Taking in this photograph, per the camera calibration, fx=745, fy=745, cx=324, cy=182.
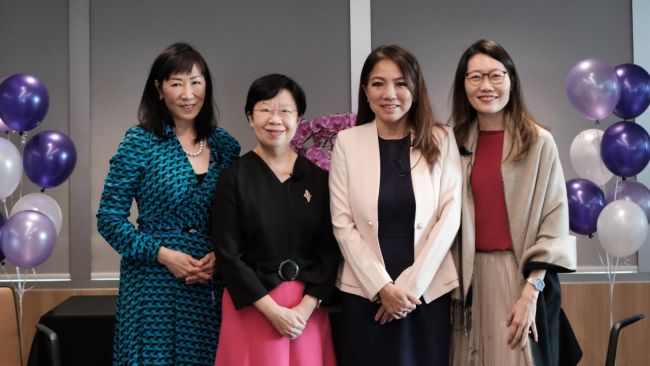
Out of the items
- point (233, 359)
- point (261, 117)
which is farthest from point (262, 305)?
point (261, 117)

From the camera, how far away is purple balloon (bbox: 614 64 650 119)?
143 inches

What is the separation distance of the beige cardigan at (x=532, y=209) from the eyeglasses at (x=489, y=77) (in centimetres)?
22

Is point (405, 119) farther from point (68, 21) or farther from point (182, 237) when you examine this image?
point (68, 21)

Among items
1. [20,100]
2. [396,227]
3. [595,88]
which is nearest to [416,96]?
[396,227]

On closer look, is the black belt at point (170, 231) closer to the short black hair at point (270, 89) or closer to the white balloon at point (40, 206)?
the short black hair at point (270, 89)

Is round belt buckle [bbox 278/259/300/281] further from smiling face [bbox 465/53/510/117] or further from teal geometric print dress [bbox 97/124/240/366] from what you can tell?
smiling face [bbox 465/53/510/117]

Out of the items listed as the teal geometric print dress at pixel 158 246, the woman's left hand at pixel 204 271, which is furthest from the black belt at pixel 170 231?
the woman's left hand at pixel 204 271

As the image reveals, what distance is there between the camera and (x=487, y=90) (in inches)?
96.2

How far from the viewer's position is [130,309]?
7.96 ft

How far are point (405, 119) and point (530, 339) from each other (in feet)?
2.70

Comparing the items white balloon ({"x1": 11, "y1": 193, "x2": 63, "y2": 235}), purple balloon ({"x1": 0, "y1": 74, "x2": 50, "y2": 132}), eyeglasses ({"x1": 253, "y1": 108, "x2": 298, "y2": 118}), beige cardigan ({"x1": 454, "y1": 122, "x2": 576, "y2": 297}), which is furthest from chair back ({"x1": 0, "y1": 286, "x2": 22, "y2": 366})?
beige cardigan ({"x1": 454, "y1": 122, "x2": 576, "y2": 297})

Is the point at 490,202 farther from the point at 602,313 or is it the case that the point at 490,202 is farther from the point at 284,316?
the point at 602,313

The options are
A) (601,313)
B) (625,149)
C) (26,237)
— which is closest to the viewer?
(26,237)

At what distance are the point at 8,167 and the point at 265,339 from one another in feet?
5.92
